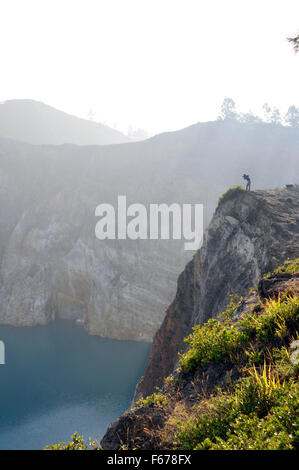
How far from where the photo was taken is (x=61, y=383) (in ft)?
136

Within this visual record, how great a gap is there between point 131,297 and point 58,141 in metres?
91.5

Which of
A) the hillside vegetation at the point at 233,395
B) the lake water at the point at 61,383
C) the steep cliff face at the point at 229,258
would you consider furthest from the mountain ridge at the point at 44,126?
the hillside vegetation at the point at 233,395

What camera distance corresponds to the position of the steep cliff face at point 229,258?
658 inches

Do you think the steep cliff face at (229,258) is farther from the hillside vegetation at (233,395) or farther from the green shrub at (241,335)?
the hillside vegetation at (233,395)

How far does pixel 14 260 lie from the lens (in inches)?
2709

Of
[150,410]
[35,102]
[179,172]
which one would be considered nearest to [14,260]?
[179,172]
